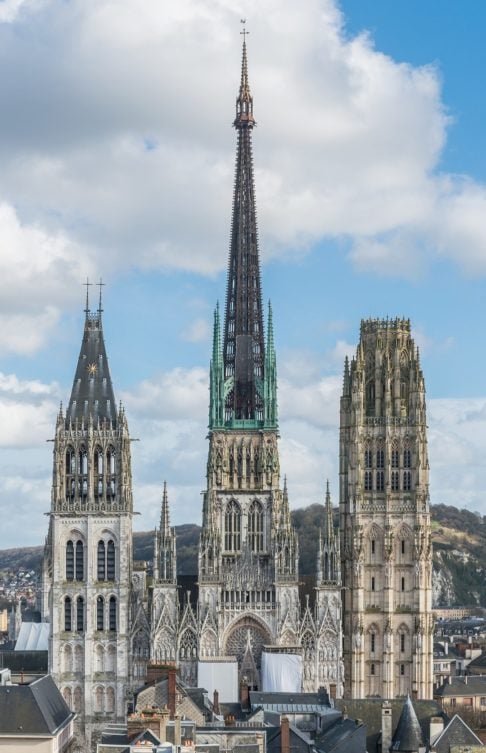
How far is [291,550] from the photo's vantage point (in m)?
136

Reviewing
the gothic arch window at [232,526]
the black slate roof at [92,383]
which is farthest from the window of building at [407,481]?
the black slate roof at [92,383]

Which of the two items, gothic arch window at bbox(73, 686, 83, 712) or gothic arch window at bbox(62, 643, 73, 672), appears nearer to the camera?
gothic arch window at bbox(73, 686, 83, 712)

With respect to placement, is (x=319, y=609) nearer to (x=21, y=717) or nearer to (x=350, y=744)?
(x=350, y=744)

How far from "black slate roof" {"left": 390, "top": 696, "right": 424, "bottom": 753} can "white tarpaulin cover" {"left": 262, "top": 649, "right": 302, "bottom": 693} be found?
28.1 metres

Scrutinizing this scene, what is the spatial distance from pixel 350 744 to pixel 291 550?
36460 millimetres

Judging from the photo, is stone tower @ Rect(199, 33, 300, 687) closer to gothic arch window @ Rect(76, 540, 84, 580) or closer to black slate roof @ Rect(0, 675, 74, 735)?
gothic arch window @ Rect(76, 540, 84, 580)

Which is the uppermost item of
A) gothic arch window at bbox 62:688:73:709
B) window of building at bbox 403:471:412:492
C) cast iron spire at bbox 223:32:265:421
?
cast iron spire at bbox 223:32:265:421

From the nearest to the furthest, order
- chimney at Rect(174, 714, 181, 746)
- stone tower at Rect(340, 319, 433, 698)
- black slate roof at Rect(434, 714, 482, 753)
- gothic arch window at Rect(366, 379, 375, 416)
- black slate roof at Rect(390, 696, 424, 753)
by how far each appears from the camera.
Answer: chimney at Rect(174, 714, 181, 746) < black slate roof at Rect(434, 714, 482, 753) < black slate roof at Rect(390, 696, 424, 753) < stone tower at Rect(340, 319, 433, 698) < gothic arch window at Rect(366, 379, 375, 416)

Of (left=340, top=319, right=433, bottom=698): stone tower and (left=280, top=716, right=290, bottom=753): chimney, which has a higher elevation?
(left=340, top=319, right=433, bottom=698): stone tower

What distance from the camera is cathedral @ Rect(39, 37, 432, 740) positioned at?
134 meters

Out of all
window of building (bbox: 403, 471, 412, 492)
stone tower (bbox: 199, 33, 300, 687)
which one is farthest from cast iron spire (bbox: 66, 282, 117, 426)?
window of building (bbox: 403, 471, 412, 492)

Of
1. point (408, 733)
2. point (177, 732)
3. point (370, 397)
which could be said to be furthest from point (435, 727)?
point (370, 397)

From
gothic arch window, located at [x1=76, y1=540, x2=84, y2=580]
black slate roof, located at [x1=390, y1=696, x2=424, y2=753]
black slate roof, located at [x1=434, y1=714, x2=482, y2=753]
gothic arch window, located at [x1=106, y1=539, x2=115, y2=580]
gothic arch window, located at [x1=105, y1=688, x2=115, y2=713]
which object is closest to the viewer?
black slate roof, located at [x1=434, y1=714, x2=482, y2=753]

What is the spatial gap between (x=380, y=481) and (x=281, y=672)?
18269mm
